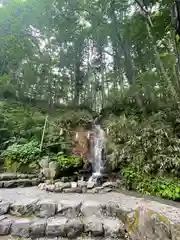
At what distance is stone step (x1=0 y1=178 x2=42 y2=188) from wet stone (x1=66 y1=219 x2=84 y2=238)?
8.77ft

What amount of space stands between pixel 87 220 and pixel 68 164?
2811mm

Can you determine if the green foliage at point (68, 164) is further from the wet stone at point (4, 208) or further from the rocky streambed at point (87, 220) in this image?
the wet stone at point (4, 208)

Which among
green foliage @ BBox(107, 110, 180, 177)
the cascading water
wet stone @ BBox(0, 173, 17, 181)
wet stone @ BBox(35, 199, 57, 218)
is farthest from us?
the cascading water

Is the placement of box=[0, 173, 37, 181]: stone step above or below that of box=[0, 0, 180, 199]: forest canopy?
below

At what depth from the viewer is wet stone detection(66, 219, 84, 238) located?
264 centimetres

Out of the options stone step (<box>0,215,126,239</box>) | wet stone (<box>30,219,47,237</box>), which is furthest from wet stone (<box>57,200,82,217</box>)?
wet stone (<box>30,219,47,237</box>)

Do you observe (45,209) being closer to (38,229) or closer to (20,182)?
(38,229)

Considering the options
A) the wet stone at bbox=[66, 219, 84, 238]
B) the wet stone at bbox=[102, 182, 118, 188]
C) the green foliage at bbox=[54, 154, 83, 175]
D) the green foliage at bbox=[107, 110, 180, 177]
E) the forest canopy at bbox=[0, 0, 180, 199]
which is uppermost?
the forest canopy at bbox=[0, 0, 180, 199]

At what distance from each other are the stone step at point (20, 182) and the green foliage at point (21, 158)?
0.57 meters

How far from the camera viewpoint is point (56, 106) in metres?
14.0

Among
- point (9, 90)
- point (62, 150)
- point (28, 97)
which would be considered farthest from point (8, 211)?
point (28, 97)

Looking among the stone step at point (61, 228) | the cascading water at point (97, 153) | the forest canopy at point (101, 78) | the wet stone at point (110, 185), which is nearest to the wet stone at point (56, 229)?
the stone step at point (61, 228)

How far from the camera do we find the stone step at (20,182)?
4.80m

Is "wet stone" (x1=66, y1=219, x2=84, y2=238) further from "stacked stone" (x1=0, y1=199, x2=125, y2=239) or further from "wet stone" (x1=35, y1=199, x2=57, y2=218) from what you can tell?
"wet stone" (x1=35, y1=199, x2=57, y2=218)
